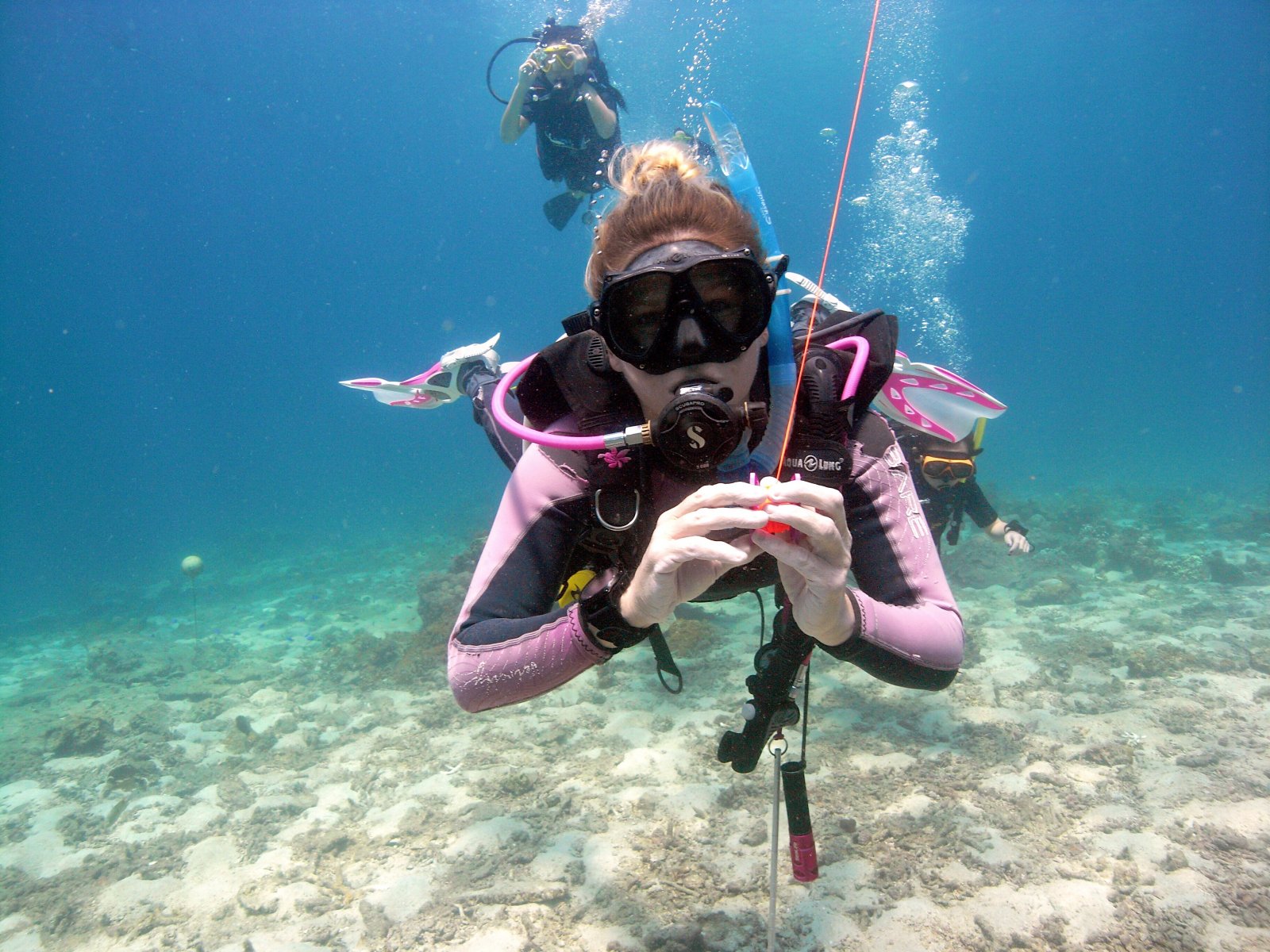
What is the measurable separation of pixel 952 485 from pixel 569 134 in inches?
326

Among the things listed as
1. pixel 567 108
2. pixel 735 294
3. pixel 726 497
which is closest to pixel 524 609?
pixel 726 497

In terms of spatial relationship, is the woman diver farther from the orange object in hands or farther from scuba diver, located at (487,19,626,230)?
scuba diver, located at (487,19,626,230)

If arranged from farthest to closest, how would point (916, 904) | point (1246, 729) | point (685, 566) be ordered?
point (1246, 729), point (916, 904), point (685, 566)

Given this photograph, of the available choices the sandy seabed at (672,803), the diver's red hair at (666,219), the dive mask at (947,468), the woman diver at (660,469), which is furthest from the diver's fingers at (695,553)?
the dive mask at (947,468)

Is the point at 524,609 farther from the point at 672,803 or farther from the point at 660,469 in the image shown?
the point at 672,803

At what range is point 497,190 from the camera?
317 feet

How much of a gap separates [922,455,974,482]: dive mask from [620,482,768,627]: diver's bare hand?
17.2 ft

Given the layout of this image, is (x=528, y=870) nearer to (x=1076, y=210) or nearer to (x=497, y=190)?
(x=497, y=190)

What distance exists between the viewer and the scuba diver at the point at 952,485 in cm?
600

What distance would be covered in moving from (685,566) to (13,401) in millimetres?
146882

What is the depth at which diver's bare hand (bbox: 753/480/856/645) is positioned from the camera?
1.18 metres

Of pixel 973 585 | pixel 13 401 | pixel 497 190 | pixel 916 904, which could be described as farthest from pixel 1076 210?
pixel 13 401

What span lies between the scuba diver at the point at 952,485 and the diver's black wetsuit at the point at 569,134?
6680 millimetres

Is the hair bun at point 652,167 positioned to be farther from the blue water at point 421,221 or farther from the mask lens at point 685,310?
the blue water at point 421,221
